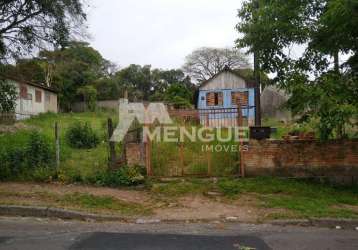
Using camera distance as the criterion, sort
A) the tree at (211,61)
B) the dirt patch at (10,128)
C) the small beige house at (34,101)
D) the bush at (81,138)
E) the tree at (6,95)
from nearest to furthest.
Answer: the tree at (6,95)
the bush at (81,138)
the dirt patch at (10,128)
the small beige house at (34,101)
the tree at (211,61)

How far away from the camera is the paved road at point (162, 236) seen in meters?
5.56

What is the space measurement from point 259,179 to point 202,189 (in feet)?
5.41

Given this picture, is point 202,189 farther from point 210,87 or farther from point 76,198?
point 210,87

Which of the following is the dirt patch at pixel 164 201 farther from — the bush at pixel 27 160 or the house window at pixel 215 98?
the house window at pixel 215 98

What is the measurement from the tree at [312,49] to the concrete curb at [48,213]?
5190 mm

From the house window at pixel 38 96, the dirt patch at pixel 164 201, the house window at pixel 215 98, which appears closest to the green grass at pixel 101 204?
the dirt patch at pixel 164 201

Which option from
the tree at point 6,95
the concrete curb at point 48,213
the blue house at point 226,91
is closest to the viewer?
the concrete curb at point 48,213

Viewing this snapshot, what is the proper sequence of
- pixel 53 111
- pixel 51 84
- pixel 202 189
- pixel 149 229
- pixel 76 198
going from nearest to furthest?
pixel 149 229, pixel 76 198, pixel 202 189, pixel 53 111, pixel 51 84

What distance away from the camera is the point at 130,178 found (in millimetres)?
10234

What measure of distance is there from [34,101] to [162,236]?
85.4ft

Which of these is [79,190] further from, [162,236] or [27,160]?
[162,236]

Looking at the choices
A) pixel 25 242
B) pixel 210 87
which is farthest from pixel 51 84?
pixel 25 242

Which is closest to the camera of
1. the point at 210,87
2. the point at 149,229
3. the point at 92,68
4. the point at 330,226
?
the point at 149,229

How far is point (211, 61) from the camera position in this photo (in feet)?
180
